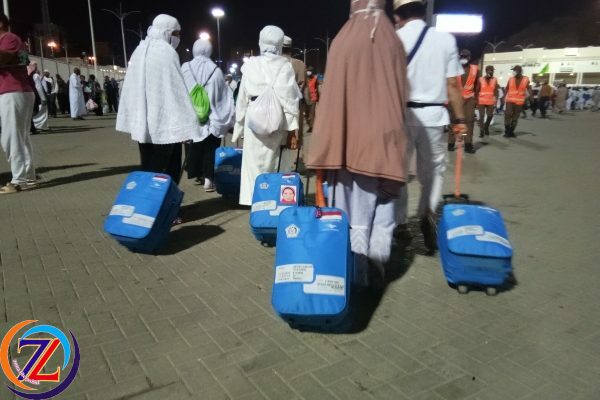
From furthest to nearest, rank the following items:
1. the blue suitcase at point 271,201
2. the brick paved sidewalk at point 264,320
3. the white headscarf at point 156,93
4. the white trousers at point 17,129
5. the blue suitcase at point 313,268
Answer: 1. the white trousers at point 17,129
2. the white headscarf at point 156,93
3. the blue suitcase at point 271,201
4. the blue suitcase at point 313,268
5. the brick paved sidewalk at point 264,320

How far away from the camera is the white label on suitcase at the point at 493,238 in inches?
124

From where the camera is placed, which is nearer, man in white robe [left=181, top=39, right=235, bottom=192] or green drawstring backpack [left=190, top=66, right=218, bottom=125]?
green drawstring backpack [left=190, top=66, right=218, bottom=125]

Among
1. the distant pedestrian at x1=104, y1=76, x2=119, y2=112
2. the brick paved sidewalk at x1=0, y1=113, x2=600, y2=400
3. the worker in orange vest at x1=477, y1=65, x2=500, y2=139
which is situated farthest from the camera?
the distant pedestrian at x1=104, y1=76, x2=119, y2=112

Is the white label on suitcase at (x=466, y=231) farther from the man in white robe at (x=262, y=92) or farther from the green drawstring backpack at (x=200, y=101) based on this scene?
the green drawstring backpack at (x=200, y=101)

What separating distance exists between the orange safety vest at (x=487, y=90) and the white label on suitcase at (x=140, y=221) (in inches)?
410

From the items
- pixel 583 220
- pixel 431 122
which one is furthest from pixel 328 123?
pixel 583 220

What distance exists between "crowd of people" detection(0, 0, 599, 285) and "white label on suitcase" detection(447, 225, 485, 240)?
1.38 feet

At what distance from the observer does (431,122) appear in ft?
12.4

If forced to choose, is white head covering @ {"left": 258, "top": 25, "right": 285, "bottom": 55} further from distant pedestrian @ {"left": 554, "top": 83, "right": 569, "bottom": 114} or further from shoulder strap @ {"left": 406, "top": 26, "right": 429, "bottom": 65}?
distant pedestrian @ {"left": 554, "top": 83, "right": 569, "bottom": 114}

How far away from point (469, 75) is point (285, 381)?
9.42 meters

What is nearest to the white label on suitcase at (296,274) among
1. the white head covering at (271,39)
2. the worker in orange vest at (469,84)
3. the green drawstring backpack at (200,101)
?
the white head covering at (271,39)

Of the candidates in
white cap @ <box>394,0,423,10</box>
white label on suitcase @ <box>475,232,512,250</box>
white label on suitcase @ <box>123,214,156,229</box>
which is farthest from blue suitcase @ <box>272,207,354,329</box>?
white cap @ <box>394,0,423,10</box>

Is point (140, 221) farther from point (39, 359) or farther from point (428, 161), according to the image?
point (428, 161)

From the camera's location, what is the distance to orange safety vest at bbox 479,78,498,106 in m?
12.1
